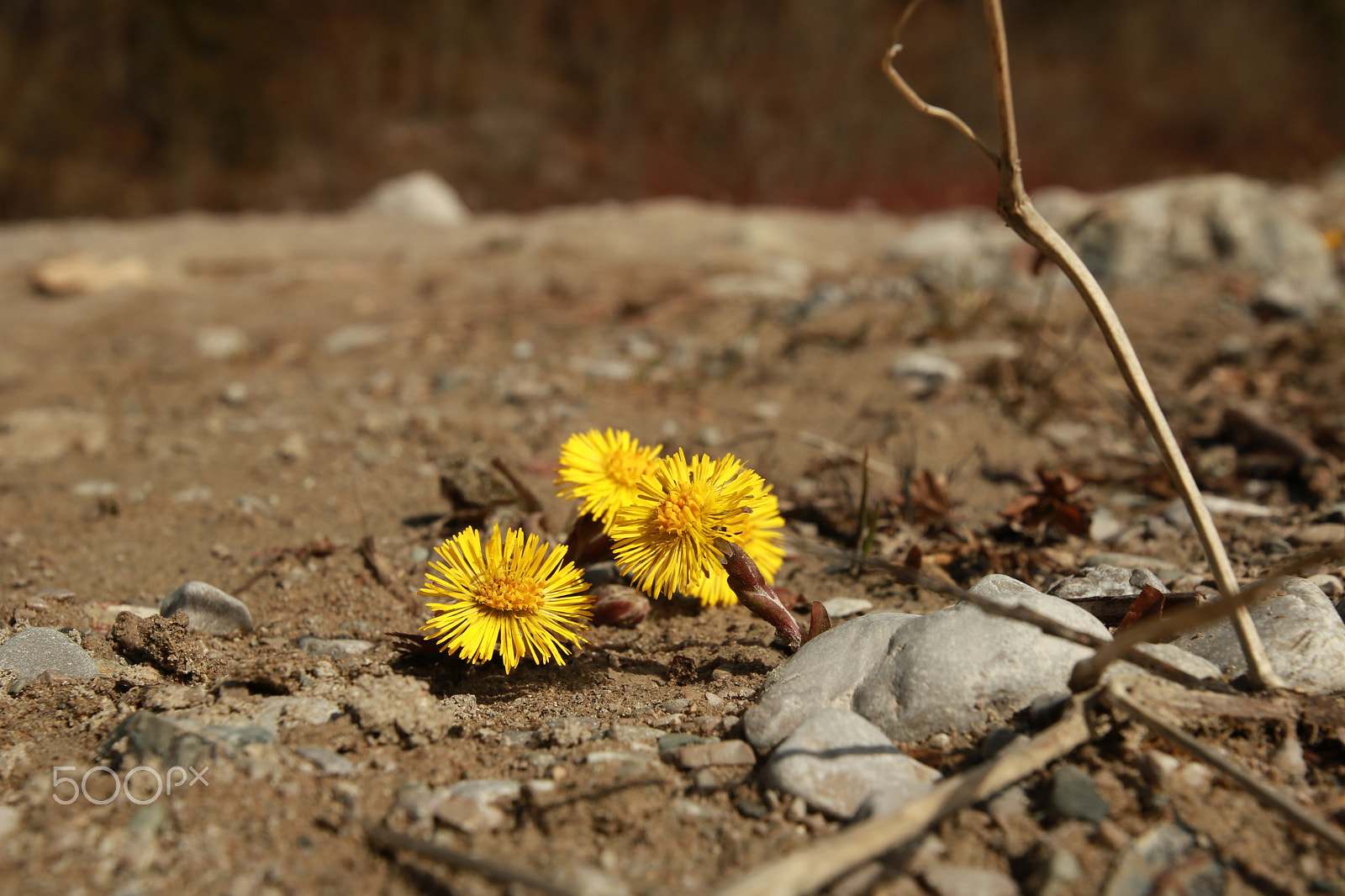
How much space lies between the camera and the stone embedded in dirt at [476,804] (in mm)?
1098

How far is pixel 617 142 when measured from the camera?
1401 centimetres

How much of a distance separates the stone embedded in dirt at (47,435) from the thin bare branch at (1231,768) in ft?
9.57

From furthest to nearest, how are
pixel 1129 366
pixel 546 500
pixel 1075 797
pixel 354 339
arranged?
pixel 354 339 → pixel 546 500 → pixel 1129 366 → pixel 1075 797

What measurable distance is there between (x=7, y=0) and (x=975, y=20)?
14.9 meters

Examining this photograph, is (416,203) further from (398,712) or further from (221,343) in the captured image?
(398,712)

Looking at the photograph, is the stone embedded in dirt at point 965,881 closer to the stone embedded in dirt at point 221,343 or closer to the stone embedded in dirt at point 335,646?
the stone embedded in dirt at point 335,646

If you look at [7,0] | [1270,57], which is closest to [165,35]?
[7,0]

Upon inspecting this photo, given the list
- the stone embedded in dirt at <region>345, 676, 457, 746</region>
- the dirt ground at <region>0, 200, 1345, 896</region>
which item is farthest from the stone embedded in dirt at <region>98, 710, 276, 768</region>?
the stone embedded in dirt at <region>345, 676, 457, 746</region>

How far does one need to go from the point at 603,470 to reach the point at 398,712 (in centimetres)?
51

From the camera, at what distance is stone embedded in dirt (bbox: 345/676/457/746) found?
1299 mm

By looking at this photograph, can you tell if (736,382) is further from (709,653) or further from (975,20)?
(975,20)

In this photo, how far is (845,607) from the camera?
178 cm

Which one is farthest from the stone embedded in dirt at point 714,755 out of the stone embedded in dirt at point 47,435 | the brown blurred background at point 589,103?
the brown blurred background at point 589,103

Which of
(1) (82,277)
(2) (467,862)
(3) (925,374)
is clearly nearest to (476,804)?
(2) (467,862)
